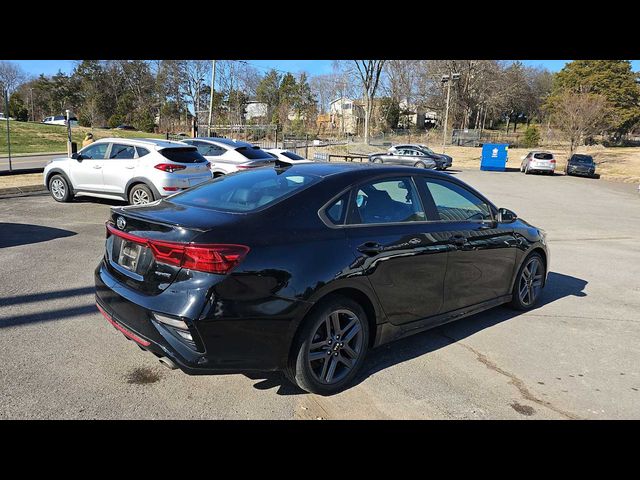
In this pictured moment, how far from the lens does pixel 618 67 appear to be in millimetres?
59656

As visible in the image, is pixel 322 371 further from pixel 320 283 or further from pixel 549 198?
pixel 549 198

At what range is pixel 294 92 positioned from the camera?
72.9 m

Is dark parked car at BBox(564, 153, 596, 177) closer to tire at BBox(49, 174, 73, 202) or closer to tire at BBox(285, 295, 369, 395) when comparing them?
tire at BBox(49, 174, 73, 202)

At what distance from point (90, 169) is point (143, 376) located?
337 inches

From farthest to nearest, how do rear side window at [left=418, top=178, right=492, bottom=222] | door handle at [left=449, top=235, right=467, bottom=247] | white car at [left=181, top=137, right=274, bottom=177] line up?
white car at [left=181, top=137, right=274, bottom=177]
rear side window at [left=418, top=178, right=492, bottom=222]
door handle at [left=449, top=235, right=467, bottom=247]

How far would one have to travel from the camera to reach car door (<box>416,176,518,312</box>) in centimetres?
418

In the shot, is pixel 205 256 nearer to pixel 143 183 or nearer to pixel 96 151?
pixel 143 183

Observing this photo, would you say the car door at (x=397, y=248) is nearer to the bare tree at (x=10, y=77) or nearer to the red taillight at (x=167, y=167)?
the red taillight at (x=167, y=167)

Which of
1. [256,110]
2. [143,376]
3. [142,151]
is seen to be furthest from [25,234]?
[256,110]

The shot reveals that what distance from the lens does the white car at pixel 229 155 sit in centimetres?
1313

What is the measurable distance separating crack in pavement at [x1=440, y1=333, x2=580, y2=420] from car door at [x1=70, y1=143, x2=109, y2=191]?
9014 mm

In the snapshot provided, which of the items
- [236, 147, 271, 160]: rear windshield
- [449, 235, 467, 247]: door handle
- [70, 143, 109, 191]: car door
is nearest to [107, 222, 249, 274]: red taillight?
[449, 235, 467, 247]: door handle

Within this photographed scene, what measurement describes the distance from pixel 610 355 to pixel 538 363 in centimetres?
81
